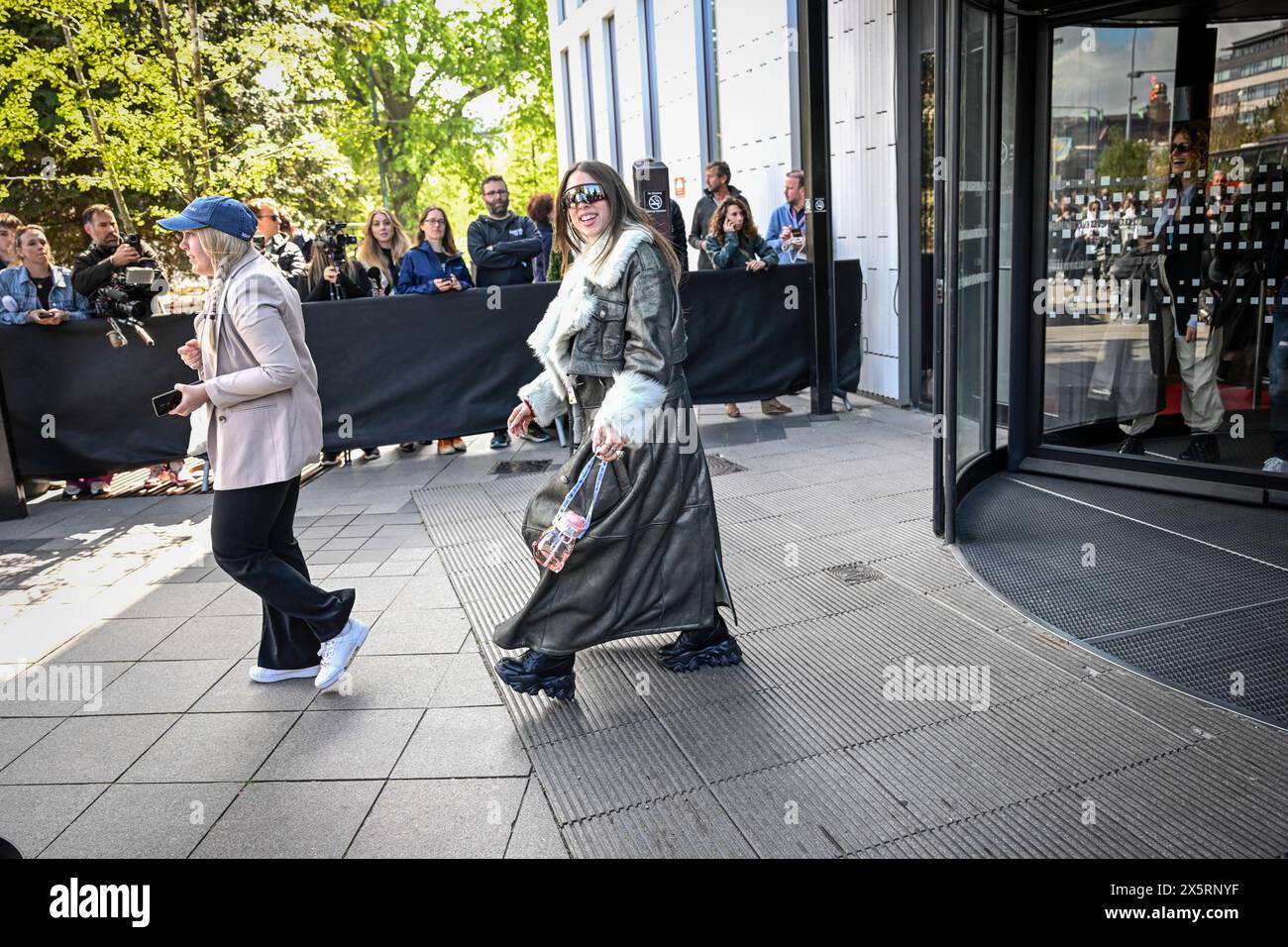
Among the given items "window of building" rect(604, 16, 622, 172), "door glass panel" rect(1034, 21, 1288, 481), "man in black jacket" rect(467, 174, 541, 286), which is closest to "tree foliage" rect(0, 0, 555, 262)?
"window of building" rect(604, 16, 622, 172)

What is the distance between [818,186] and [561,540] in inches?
258

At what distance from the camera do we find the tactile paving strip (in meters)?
4.23

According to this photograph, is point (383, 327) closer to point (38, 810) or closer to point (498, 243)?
point (498, 243)

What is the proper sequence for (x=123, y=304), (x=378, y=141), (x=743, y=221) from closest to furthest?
1. (x=123, y=304)
2. (x=743, y=221)
3. (x=378, y=141)

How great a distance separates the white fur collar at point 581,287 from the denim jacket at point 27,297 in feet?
19.0

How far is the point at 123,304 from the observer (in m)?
7.99

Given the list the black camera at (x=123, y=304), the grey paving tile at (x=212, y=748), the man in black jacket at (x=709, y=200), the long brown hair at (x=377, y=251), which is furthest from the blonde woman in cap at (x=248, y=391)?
the man in black jacket at (x=709, y=200)

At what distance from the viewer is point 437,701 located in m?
4.29

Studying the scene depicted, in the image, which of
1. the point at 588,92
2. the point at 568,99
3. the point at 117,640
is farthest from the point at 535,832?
the point at 568,99

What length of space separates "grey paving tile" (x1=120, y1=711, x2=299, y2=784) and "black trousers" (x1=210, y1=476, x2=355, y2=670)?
396mm

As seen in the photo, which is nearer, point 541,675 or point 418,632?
point 541,675

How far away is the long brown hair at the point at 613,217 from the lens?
13.2 ft
